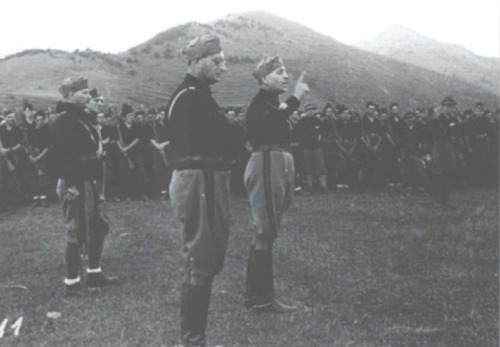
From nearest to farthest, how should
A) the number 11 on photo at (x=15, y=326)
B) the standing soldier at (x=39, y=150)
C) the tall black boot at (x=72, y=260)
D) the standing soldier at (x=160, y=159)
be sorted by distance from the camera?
the number 11 on photo at (x=15, y=326), the tall black boot at (x=72, y=260), the standing soldier at (x=39, y=150), the standing soldier at (x=160, y=159)

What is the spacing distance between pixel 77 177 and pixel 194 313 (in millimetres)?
2890

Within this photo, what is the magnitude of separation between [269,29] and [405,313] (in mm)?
73103

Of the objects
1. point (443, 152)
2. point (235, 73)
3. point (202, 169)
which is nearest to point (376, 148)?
point (443, 152)

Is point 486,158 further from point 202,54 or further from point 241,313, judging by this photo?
point 202,54

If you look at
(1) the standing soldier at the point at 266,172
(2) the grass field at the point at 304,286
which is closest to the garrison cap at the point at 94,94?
(2) the grass field at the point at 304,286

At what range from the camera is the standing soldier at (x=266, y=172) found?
238 inches

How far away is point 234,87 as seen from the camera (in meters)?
42.3

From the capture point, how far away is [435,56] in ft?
303

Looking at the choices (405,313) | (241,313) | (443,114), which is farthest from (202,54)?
(443,114)

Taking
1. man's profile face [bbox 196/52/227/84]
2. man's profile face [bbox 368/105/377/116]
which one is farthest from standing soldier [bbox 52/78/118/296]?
man's profile face [bbox 368/105/377/116]

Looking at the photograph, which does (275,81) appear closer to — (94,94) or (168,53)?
(94,94)

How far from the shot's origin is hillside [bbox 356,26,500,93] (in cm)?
7612

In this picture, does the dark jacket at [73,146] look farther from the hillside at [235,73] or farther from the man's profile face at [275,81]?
the hillside at [235,73]

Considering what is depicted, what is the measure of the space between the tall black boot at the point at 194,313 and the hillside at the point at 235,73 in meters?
29.1
